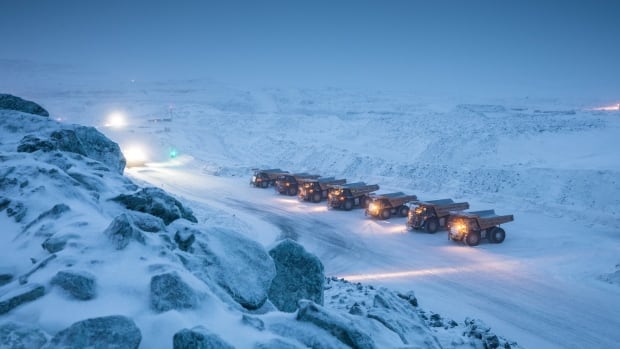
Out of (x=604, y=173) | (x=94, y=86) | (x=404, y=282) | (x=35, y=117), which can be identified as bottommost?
(x=404, y=282)

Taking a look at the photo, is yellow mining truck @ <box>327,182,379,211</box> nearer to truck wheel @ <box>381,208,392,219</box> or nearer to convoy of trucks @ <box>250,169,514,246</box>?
convoy of trucks @ <box>250,169,514,246</box>

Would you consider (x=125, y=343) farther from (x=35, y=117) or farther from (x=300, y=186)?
(x=300, y=186)

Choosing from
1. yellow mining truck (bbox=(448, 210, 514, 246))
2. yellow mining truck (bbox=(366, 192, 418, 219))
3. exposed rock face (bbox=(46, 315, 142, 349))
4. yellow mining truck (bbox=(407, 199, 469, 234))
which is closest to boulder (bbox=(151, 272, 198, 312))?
exposed rock face (bbox=(46, 315, 142, 349))

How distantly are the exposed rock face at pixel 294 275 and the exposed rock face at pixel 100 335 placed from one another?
342 cm

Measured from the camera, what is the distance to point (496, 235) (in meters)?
21.2

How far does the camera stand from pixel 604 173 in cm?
3128

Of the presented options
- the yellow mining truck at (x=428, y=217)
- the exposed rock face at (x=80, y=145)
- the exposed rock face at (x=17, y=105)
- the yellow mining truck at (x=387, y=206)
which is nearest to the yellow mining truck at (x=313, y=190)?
the yellow mining truck at (x=387, y=206)

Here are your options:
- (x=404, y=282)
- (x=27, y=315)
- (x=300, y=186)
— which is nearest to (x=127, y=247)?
(x=27, y=315)

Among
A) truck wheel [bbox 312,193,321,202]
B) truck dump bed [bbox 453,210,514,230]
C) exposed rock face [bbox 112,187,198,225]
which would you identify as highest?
exposed rock face [bbox 112,187,198,225]

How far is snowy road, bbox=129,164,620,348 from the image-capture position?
43.3 feet

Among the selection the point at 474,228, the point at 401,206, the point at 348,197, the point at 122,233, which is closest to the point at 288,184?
the point at 348,197

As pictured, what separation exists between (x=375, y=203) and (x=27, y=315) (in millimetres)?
22314

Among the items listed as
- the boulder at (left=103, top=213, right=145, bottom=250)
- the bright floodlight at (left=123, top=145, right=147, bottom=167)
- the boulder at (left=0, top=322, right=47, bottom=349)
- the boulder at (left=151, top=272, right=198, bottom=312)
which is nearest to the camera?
the boulder at (left=0, top=322, right=47, bottom=349)

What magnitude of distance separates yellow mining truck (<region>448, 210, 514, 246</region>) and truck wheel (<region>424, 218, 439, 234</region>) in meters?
1.77
